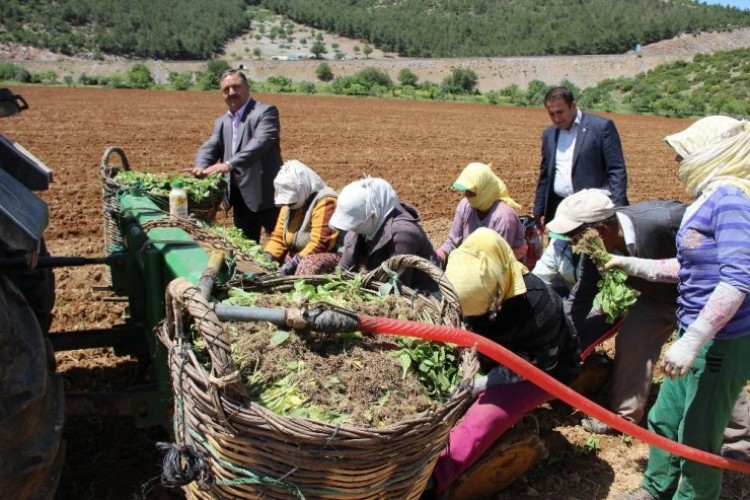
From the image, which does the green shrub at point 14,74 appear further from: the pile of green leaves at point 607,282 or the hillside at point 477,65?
the pile of green leaves at point 607,282

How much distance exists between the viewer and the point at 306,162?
47.3 feet

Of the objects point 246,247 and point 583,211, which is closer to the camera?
point 583,211

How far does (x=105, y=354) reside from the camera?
4.45 metres

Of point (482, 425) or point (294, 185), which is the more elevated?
point (294, 185)

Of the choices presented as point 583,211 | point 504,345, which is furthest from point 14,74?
point 504,345

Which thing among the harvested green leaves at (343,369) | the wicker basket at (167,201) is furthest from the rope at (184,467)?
the wicker basket at (167,201)

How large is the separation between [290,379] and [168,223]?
76.8 inches

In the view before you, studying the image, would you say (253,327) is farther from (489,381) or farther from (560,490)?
(560,490)

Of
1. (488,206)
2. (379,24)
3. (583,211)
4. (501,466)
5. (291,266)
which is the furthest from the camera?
(379,24)

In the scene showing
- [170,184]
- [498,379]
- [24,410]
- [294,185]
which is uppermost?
[294,185]

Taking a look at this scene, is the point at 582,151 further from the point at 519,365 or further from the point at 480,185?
the point at 519,365

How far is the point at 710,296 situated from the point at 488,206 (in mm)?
1897

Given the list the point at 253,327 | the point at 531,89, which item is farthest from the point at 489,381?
the point at 531,89

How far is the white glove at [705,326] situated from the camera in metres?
2.46
